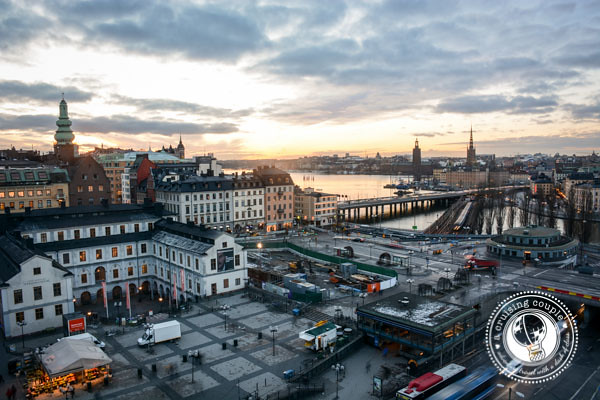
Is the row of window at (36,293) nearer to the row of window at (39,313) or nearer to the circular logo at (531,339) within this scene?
the row of window at (39,313)

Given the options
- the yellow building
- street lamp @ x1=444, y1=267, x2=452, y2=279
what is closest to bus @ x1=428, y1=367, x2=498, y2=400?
street lamp @ x1=444, y1=267, x2=452, y2=279

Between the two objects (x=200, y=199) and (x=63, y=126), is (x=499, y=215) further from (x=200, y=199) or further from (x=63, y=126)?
(x=63, y=126)

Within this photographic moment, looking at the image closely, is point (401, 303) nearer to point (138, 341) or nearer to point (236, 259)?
point (236, 259)

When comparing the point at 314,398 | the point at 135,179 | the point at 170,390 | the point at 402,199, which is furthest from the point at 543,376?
the point at 402,199

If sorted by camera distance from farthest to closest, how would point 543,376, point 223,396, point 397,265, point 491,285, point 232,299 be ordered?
point 397,265 < point 491,285 < point 232,299 < point 543,376 < point 223,396

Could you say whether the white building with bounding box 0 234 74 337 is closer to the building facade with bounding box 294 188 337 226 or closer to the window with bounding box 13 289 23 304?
the window with bounding box 13 289 23 304

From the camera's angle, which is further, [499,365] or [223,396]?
[499,365]

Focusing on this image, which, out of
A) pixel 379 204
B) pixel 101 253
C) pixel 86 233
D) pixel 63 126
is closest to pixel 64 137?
pixel 63 126
